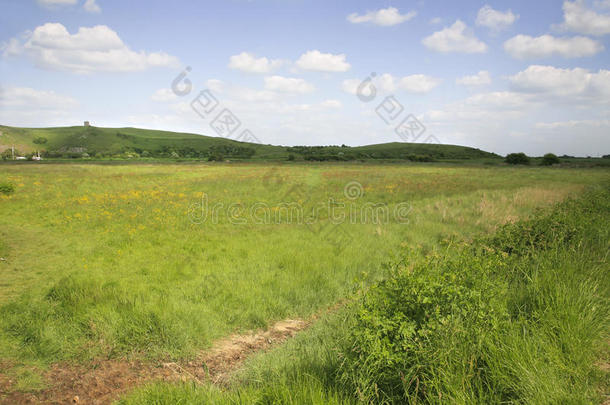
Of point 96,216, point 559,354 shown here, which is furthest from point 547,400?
point 96,216

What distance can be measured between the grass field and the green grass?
0.21m

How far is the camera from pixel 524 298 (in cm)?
571

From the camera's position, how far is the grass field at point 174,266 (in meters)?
6.38

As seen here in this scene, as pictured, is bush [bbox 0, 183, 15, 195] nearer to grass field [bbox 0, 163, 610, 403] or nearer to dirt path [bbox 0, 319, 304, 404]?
grass field [bbox 0, 163, 610, 403]

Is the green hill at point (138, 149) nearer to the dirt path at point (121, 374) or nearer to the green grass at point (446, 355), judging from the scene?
the dirt path at point (121, 374)

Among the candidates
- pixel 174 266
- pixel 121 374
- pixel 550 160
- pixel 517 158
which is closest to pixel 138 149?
pixel 517 158

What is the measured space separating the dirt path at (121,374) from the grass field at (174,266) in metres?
0.24

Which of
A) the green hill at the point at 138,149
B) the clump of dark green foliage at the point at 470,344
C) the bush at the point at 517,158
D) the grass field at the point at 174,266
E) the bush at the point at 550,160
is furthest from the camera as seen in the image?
the green hill at the point at 138,149

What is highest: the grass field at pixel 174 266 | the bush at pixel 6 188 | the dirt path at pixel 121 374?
the bush at pixel 6 188

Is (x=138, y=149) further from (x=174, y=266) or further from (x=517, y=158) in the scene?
(x=174, y=266)

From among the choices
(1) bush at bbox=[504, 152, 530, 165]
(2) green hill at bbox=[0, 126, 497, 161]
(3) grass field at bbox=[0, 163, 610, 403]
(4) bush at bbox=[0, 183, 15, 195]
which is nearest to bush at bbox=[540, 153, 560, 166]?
(1) bush at bbox=[504, 152, 530, 165]

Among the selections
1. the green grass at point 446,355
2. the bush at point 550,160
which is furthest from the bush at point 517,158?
the green grass at point 446,355

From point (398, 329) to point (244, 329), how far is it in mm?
4071

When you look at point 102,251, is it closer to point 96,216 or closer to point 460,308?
point 96,216
